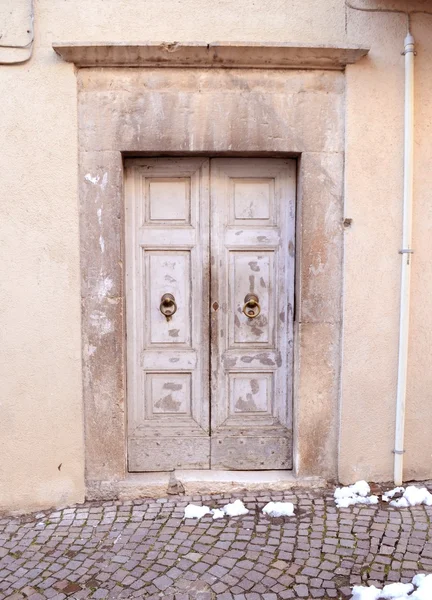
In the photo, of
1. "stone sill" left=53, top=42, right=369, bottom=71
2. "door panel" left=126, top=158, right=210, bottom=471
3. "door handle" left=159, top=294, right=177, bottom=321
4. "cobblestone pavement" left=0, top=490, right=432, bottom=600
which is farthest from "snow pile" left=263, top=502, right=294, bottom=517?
"stone sill" left=53, top=42, right=369, bottom=71


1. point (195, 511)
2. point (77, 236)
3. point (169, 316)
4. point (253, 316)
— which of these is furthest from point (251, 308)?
point (195, 511)

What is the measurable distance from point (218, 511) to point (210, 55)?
3054 mm

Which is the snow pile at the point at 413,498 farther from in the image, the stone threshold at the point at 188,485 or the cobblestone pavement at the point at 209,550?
the stone threshold at the point at 188,485

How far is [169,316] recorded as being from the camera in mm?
4188

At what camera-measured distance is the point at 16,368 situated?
12.8 ft

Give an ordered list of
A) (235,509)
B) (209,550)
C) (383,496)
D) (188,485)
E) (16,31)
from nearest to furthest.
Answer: (209,550)
(16,31)
(235,509)
(383,496)
(188,485)

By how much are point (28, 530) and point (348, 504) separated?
84.6 inches

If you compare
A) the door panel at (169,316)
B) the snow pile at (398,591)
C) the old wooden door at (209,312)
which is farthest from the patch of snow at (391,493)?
the door panel at (169,316)

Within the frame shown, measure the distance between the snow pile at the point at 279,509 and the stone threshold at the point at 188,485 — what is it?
26 centimetres

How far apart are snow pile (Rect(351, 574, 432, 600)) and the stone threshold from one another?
1177mm

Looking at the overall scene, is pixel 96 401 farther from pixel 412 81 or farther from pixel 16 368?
pixel 412 81

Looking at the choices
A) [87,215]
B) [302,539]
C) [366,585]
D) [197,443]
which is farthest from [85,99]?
[366,585]

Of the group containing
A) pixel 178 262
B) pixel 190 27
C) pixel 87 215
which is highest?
pixel 190 27

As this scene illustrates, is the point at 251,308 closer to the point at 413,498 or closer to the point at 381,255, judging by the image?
the point at 381,255
